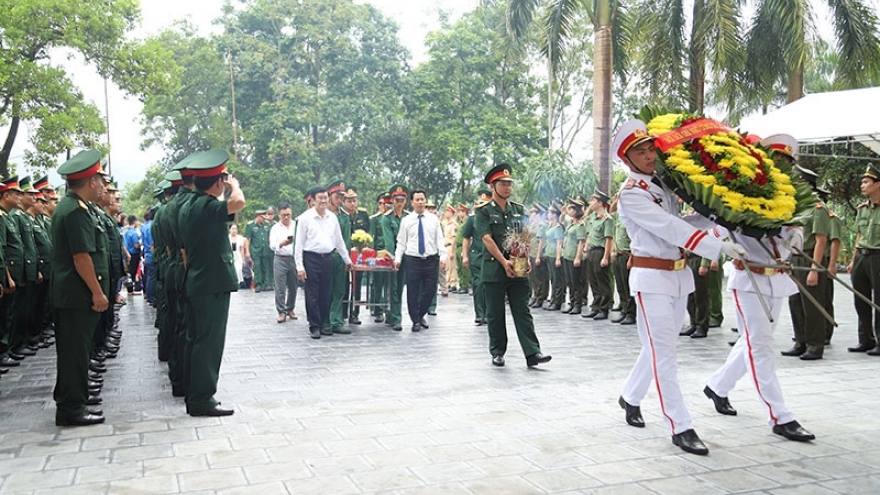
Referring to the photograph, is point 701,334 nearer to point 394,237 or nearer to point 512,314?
point 512,314

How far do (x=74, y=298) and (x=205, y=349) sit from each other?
1005 mm

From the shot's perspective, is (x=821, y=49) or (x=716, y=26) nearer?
(x=716, y=26)

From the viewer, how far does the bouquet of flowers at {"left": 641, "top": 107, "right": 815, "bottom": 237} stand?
4.67 meters

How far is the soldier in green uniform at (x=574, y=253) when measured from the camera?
498 inches

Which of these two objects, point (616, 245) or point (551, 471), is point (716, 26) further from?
point (551, 471)

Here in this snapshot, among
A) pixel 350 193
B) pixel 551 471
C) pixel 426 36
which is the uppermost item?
pixel 426 36

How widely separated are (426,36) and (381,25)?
7.06ft

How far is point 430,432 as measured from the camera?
17.2ft

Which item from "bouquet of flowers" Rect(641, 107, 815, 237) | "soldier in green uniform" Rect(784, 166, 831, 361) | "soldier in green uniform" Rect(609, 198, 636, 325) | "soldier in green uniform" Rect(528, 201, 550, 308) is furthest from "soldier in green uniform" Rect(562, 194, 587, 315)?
"bouquet of flowers" Rect(641, 107, 815, 237)

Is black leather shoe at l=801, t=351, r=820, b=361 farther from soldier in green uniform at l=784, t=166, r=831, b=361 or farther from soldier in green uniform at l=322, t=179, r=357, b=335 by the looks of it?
soldier in green uniform at l=322, t=179, r=357, b=335

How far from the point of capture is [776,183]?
4977 millimetres

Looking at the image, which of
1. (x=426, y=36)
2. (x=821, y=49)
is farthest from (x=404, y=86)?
(x=821, y=49)

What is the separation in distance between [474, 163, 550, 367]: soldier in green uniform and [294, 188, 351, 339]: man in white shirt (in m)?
2.97

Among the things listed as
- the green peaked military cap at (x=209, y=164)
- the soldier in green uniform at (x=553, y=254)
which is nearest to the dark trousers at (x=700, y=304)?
the soldier in green uniform at (x=553, y=254)
